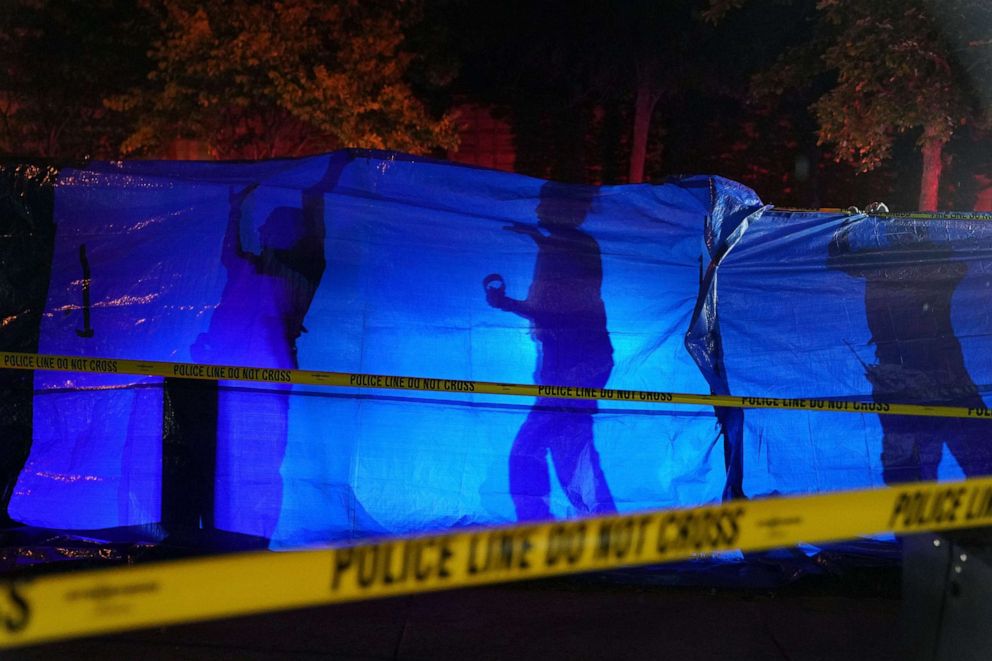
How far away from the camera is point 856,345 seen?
5230 millimetres

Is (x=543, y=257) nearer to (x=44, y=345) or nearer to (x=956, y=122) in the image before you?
(x=44, y=345)

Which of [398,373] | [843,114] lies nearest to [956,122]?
[843,114]

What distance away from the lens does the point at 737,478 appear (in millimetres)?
5215

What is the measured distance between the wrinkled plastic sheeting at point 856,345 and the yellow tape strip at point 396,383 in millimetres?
308

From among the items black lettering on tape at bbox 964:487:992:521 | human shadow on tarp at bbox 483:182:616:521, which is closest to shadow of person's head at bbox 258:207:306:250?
human shadow on tarp at bbox 483:182:616:521

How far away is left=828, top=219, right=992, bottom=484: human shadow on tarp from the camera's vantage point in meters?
5.22

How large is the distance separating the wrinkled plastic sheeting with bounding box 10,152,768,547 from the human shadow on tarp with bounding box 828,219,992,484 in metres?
0.88

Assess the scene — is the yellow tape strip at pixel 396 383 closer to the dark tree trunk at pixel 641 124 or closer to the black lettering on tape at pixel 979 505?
the black lettering on tape at pixel 979 505

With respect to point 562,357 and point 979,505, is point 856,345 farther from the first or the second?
point 979,505

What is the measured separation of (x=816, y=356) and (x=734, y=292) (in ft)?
1.97

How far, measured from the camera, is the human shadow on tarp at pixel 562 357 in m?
5.18

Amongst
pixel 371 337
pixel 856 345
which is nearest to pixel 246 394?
pixel 371 337

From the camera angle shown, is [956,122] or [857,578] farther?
[956,122]

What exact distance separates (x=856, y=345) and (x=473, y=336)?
2.21 meters
